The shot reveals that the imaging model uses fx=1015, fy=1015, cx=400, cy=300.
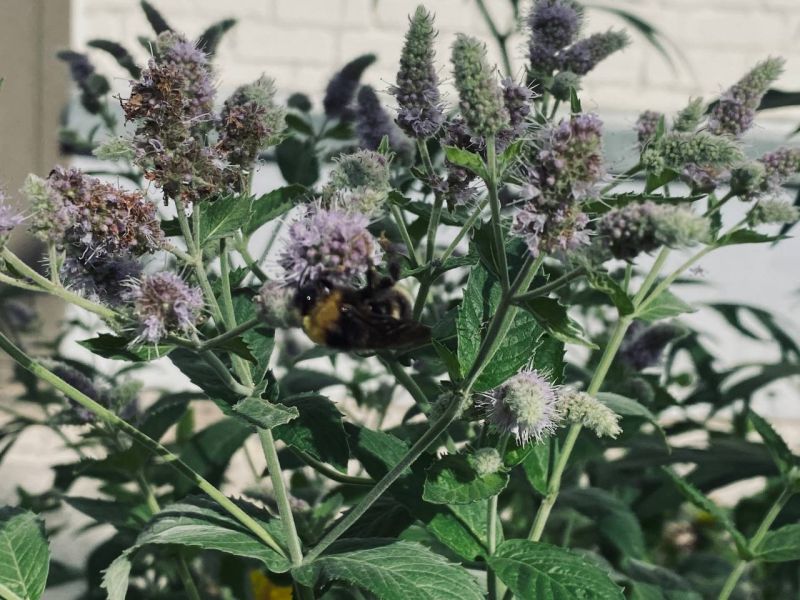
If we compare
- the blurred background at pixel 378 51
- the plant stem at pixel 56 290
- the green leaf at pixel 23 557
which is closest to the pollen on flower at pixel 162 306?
the plant stem at pixel 56 290

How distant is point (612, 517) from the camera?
1273 millimetres

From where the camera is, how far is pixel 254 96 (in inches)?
31.6

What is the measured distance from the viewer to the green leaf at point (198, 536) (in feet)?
2.40

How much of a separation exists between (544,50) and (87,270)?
483mm

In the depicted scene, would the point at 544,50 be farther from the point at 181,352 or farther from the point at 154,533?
the point at 154,533

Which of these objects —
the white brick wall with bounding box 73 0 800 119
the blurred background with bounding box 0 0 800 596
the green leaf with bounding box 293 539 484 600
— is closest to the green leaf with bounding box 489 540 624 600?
the green leaf with bounding box 293 539 484 600

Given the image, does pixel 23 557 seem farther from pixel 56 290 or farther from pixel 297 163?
pixel 297 163

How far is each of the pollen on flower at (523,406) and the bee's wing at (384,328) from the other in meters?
0.09

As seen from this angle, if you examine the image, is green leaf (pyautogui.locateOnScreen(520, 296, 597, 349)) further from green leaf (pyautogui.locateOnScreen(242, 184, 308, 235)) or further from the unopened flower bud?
green leaf (pyautogui.locateOnScreen(242, 184, 308, 235))

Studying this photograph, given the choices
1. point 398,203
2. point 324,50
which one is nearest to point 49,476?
point 324,50

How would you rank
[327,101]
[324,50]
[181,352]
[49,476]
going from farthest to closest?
[324,50]
[49,476]
[327,101]
[181,352]

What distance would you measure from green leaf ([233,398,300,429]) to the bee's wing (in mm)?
71

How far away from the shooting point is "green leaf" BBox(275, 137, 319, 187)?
4.08ft

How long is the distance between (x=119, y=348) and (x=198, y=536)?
0.15 meters
